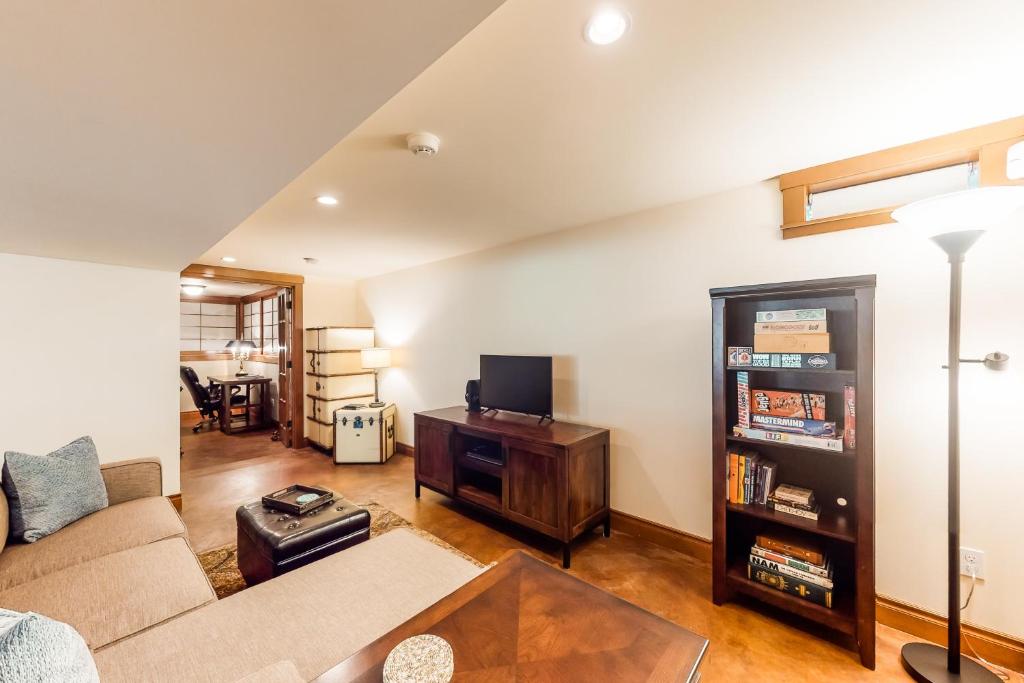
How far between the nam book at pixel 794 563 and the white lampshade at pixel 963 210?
4.95ft

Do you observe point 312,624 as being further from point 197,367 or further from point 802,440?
point 197,367

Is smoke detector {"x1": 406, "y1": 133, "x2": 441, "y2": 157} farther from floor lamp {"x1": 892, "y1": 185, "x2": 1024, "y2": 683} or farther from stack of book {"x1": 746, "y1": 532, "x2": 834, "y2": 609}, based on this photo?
stack of book {"x1": 746, "y1": 532, "x2": 834, "y2": 609}

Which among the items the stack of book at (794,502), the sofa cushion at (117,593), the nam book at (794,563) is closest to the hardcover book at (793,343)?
the stack of book at (794,502)

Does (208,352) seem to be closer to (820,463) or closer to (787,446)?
(787,446)

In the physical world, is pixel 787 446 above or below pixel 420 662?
above

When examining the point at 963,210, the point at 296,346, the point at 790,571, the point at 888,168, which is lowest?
the point at 790,571

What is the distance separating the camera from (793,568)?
194 centimetres

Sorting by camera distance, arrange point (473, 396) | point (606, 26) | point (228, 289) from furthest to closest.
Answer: point (228, 289) → point (473, 396) → point (606, 26)

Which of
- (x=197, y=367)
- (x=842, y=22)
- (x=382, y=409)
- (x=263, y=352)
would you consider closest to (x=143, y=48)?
(x=842, y=22)

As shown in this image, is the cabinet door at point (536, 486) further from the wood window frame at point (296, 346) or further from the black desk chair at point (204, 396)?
the black desk chair at point (204, 396)

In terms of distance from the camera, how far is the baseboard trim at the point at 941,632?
1680 millimetres

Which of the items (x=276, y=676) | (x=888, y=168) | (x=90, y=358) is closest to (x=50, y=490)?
(x=90, y=358)

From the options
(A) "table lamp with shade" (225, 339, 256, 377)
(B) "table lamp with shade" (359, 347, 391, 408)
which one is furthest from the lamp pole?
(A) "table lamp with shade" (225, 339, 256, 377)

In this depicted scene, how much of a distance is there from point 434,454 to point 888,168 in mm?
3319
